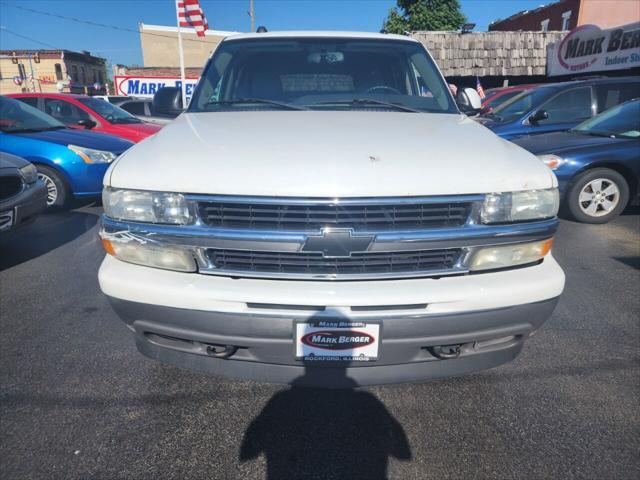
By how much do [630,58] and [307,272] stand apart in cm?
1598

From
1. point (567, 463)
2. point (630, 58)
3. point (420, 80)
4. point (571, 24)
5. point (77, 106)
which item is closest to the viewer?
point (567, 463)

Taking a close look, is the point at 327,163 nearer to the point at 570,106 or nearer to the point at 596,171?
the point at 596,171

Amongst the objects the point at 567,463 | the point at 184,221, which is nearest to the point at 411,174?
the point at 184,221

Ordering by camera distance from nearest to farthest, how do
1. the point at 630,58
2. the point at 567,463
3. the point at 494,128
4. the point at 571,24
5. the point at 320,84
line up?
1. the point at 567,463
2. the point at 320,84
3. the point at 494,128
4. the point at 630,58
5. the point at 571,24

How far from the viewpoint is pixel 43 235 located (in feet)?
16.7

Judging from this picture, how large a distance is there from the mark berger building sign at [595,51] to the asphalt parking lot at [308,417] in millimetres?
14074

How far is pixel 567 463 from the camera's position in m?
1.86

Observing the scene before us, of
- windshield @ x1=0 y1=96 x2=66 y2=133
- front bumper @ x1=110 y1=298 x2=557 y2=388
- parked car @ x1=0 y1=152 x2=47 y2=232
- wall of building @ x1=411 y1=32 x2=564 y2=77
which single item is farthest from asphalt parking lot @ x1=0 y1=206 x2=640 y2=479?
wall of building @ x1=411 y1=32 x2=564 y2=77

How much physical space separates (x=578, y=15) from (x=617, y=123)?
18155 mm

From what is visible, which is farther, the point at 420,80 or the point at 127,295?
the point at 420,80

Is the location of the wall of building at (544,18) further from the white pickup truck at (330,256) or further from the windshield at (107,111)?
the white pickup truck at (330,256)

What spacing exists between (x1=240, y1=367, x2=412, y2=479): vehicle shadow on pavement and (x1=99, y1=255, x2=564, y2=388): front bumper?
7.0 inches

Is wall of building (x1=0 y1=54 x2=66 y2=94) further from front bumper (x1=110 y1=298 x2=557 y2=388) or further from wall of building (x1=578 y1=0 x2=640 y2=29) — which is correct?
front bumper (x1=110 y1=298 x2=557 y2=388)

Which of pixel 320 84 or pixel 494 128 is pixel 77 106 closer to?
pixel 320 84
